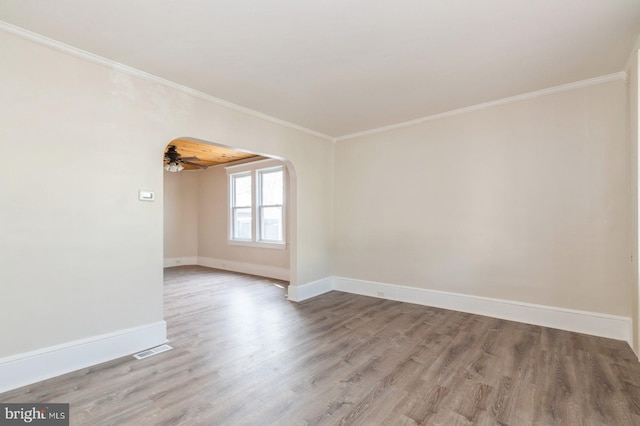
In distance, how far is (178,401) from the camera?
2.12 metres

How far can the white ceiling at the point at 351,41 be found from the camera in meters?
2.09

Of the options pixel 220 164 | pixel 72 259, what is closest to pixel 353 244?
pixel 72 259

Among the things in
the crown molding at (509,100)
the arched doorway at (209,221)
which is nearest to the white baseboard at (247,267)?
the arched doorway at (209,221)

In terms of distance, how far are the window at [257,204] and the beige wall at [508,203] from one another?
82.1 inches

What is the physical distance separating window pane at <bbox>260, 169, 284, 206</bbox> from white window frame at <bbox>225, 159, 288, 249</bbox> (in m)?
0.08

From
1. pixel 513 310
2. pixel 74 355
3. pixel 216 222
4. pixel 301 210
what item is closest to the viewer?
pixel 74 355

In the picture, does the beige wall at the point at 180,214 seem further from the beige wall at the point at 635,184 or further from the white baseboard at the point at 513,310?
the beige wall at the point at 635,184

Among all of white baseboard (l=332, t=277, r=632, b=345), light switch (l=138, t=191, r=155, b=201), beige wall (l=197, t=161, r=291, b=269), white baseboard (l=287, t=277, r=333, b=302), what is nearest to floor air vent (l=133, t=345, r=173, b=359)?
light switch (l=138, t=191, r=155, b=201)

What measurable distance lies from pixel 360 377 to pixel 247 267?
5.09 m

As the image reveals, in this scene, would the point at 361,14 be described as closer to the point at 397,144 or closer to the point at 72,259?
the point at 397,144

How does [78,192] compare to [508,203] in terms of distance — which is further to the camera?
[508,203]

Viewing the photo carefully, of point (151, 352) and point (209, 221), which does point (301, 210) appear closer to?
point (151, 352)

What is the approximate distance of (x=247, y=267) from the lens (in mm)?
7094

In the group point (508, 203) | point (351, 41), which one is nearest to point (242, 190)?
point (351, 41)
